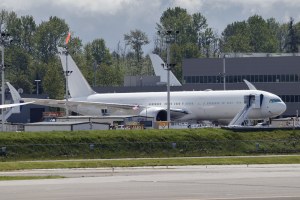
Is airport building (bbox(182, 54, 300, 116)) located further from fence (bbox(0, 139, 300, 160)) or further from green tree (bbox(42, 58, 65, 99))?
fence (bbox(0, 139, 300, 160))

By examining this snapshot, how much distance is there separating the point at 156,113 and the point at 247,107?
35.4ft

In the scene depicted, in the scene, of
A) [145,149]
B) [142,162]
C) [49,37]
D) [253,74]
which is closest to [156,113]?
[145,149]

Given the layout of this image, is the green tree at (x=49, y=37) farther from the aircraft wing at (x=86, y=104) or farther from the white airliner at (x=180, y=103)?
the aircraft wing at (x=86, y=104)

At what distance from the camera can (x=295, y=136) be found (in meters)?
74.6

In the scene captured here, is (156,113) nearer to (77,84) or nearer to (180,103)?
(180,103)

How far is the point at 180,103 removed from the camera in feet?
322

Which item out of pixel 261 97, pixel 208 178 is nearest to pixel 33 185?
pixel 208 178

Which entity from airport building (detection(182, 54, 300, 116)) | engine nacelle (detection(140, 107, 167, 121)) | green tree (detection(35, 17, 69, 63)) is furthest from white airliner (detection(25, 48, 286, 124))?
green tree (detection(35, 17, 69, 63))

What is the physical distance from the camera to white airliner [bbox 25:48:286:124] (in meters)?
91.8

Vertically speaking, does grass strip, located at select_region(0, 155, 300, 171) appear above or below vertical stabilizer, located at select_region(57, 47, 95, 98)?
Answer: below

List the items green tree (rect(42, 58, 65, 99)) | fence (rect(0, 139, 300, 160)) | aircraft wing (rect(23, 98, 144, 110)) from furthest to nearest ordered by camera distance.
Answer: green tree (rect(42, 58, 65, 99)), aircraft wing (rect(23, 98, 144, 110)), fence (rect(0, 139, 300, 160))

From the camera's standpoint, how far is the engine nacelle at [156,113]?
95688mm

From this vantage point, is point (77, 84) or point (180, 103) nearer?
point (180, 103)

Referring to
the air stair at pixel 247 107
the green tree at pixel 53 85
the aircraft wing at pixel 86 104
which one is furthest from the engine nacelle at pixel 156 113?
the green tree at pixel 53 85
